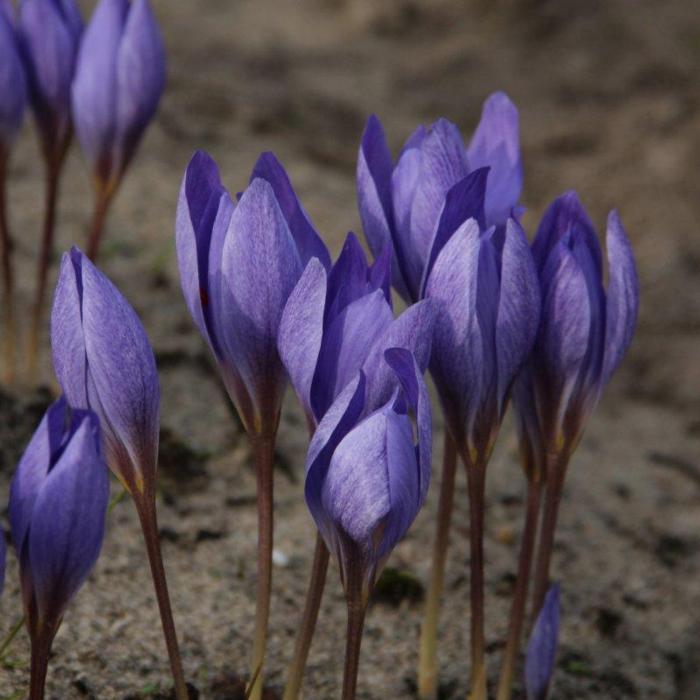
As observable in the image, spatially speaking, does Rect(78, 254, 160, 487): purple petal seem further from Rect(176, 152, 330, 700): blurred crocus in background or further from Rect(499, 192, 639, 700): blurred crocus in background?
Rect(499, 192, 639, 700): blurred crocus in background

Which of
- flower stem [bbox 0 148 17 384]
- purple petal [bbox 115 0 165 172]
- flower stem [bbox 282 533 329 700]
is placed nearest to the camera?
flower stem [bbox 282 533 329 700]

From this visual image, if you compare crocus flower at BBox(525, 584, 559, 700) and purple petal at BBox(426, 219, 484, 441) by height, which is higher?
purple petal at BBox(426, 219, 484, 441)

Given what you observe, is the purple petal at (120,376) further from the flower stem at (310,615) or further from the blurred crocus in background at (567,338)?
the blurred crocus in background at (567,338)

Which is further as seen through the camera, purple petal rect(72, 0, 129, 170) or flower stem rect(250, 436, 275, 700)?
purple petal rect(72, 0, 129, 170)

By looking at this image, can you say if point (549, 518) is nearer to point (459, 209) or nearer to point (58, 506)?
point (459, 209)

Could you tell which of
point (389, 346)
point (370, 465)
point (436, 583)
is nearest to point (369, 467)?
point (370, 465)

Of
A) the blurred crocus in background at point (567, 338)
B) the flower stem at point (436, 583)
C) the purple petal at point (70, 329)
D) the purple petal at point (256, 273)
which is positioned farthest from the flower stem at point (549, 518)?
the purple petal at point (70, 329)

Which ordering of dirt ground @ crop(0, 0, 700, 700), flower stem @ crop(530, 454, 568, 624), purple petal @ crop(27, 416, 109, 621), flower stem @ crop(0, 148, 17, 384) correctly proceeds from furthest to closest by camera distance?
flower stem @ crop(0, 148, 17, 384), dirt ground @ crop(0, 0, 700, 700), flower stem @ crop(530, 454, 568, 624), purple petal @ crop(27, 416, 109, 621)

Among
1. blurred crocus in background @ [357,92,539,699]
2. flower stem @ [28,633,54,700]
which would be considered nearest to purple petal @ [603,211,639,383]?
blurred crocus in background @ [357,92,539,699]
